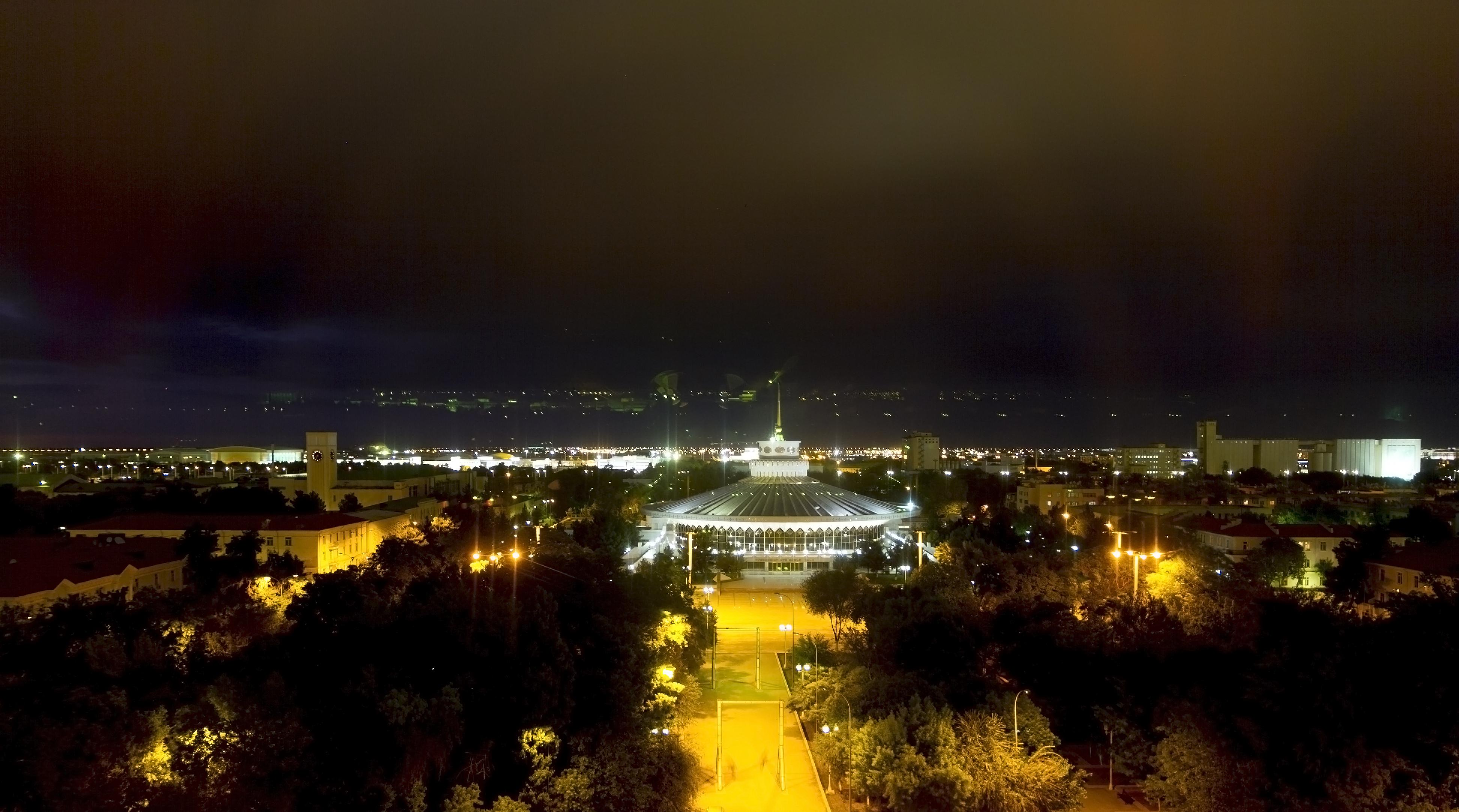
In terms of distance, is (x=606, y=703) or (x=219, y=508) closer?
(x=606, y=703)

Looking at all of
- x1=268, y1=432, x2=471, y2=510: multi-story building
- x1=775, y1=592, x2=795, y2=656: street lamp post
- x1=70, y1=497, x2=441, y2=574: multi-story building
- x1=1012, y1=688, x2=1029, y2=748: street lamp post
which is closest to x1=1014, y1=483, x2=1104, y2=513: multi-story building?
x1=775, y1=592, x2=795, y2=656: street lamp post

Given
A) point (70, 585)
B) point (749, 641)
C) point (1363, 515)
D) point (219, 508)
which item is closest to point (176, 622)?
point (70, 585)

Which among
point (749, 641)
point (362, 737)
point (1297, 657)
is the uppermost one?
point (1297, 657)

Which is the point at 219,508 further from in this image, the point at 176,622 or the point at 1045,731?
the point at 1045,731

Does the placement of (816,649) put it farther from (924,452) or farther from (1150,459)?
(1150,459)

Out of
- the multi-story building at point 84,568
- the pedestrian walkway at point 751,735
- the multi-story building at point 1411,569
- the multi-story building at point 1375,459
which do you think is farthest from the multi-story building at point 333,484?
the multi-story building at point 1375,459

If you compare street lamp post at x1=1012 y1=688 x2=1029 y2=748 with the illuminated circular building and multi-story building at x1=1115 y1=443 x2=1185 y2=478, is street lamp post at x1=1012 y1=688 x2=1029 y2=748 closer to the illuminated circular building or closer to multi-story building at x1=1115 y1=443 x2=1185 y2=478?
the illuminated circular building

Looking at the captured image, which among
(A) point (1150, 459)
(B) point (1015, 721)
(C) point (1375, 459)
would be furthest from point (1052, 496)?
(A) point (1150, 459)
